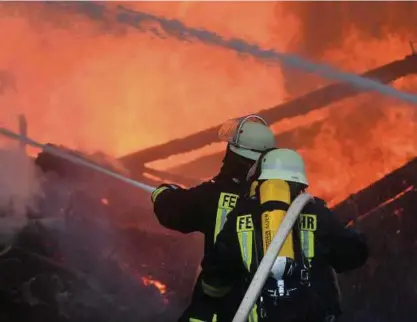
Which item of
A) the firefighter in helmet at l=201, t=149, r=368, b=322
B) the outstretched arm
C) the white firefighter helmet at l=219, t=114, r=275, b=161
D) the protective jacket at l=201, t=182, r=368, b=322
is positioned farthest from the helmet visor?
the protective jacket at l=201, t=182, r=368, b=322

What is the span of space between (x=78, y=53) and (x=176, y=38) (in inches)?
33.0

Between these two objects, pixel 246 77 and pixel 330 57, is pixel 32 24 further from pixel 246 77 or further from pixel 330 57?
pixel 330 57

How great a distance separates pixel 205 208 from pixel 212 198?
0.06 meters

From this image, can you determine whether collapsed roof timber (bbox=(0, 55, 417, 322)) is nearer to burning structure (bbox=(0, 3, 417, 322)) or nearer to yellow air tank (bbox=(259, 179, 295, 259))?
burning structure (bbox=(0, 3, 417, 322))

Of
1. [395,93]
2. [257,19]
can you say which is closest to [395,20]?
[395,93]

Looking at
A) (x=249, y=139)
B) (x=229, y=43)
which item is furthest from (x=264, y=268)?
(x=229, y=43)

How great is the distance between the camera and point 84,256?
199 inches

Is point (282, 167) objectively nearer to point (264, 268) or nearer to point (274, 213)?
point (274, 213)

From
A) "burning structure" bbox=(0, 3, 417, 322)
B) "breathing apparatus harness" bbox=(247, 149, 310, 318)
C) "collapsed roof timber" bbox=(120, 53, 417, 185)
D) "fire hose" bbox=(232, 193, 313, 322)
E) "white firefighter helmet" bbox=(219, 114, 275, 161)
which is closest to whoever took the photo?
"fire hose" bbox=(232, 193, 313, 322)

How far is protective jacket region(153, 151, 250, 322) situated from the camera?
113 inches

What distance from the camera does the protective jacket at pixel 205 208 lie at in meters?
2.87

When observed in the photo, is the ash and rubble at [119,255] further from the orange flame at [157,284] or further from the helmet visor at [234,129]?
the helmet visor at [234,129]

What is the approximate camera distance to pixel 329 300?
2.69 meters

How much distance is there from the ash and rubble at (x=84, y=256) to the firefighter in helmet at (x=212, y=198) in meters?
2.13
